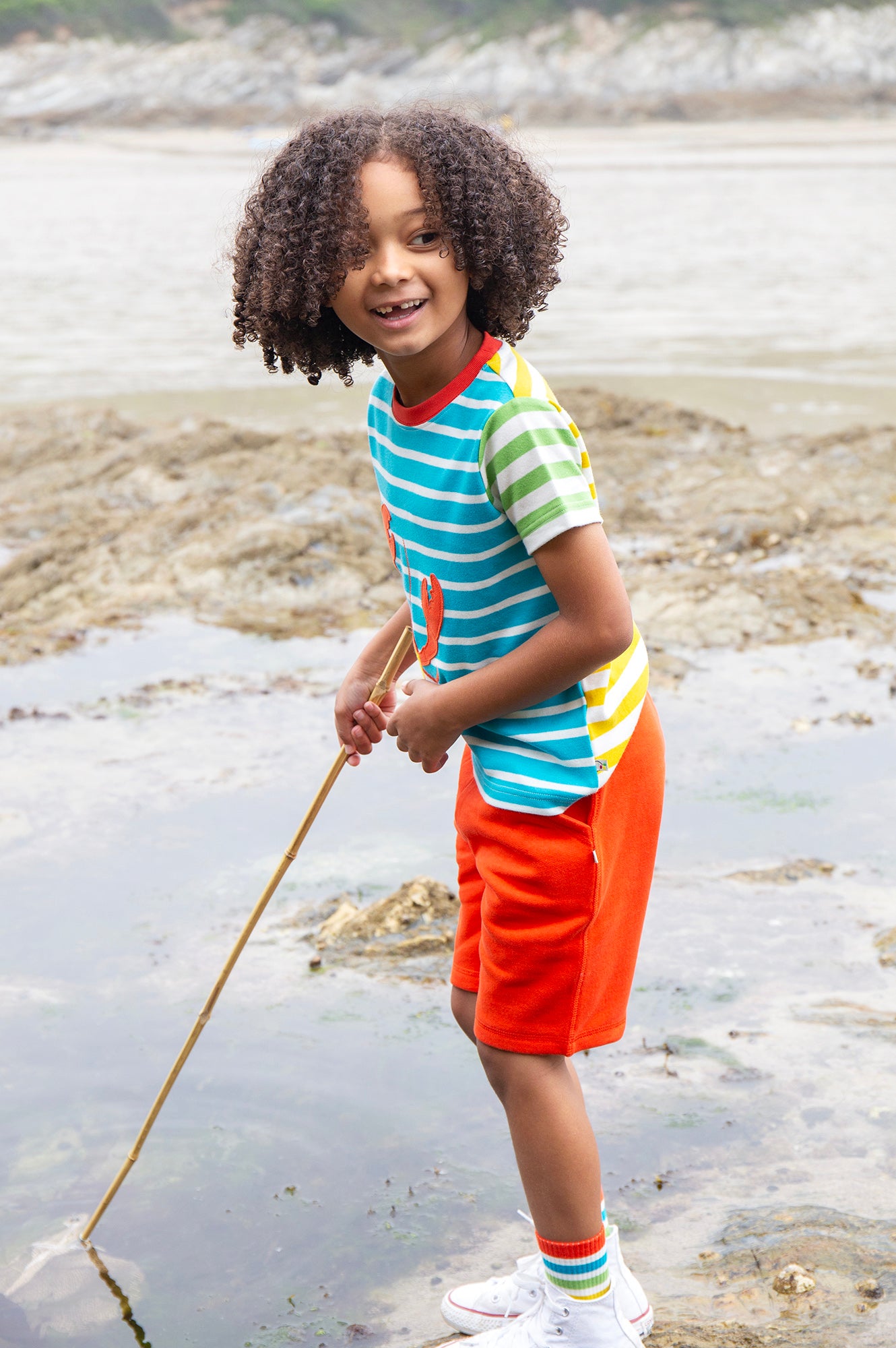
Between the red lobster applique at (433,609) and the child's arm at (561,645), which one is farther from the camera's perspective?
the red lobster applique at (433,609)

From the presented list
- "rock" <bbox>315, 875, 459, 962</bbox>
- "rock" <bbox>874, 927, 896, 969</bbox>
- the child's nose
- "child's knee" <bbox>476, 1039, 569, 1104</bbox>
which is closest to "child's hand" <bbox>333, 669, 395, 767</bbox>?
"child's knee" <bbox>476, 1039, 569, 1104</bbox>

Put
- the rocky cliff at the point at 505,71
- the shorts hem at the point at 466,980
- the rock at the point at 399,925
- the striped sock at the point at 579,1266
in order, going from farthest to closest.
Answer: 1. the rocky cliff at the point at 505,71
2. the rock at the point at 399,925
3. the shorts hem at the point at 466,980
4. the striped sock at the point at 579,1266

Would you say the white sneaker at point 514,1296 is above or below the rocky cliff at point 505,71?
below

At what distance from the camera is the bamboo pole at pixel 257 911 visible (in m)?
2.05

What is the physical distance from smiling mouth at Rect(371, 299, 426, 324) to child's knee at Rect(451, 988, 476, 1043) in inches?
37.4

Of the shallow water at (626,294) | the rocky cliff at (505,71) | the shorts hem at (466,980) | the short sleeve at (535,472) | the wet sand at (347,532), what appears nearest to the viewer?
the short sleeve at (535,472)

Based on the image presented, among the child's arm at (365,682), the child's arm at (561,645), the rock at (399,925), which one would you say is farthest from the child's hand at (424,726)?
the rock at (399,925)

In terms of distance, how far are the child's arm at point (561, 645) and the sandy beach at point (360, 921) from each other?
669 mm

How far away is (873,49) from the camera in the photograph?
246 feet

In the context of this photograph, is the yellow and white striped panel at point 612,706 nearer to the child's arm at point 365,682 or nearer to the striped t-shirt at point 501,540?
the striped t-shirt at point 501,540

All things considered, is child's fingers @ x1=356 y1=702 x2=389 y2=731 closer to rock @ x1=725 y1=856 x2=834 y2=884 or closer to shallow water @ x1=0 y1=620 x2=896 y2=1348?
shallow water @ x1=0 y1=620 x2=896 y2=1348

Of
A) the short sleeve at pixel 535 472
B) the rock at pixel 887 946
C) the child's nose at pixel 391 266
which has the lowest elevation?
the rock at pixel 887 946

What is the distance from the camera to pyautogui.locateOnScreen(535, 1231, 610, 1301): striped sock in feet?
5.97

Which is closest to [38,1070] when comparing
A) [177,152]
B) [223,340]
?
[223,340]
